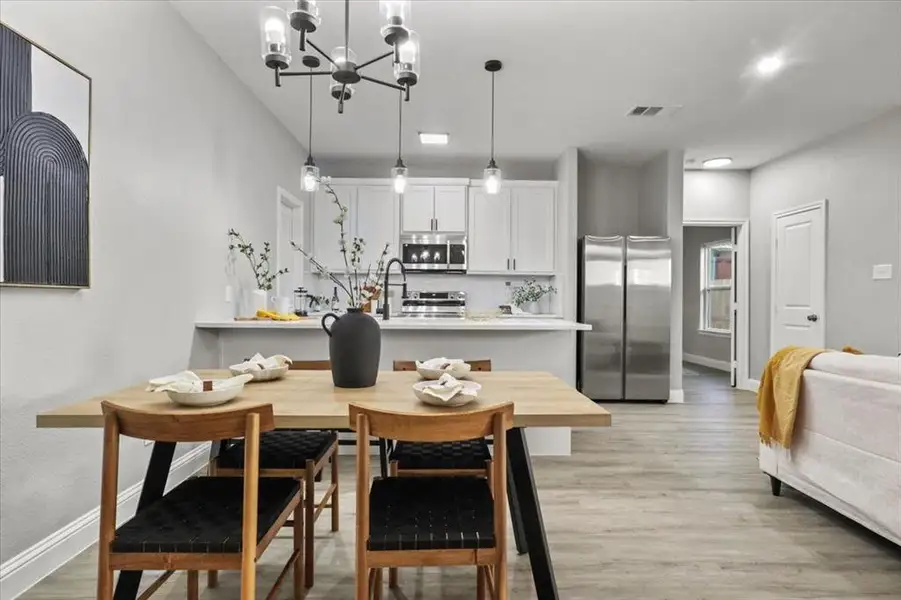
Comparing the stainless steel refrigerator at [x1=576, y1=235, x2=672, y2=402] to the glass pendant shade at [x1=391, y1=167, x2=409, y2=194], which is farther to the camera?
the stainless steel refrigerator at [x1=576, y1=235, x2=672, y2=402]

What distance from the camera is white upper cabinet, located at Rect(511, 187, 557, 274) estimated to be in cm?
563

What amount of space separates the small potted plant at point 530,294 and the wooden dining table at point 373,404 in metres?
3.90

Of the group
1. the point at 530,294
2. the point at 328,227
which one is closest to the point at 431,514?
the point at 530,294

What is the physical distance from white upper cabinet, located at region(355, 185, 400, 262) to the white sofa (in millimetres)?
4186

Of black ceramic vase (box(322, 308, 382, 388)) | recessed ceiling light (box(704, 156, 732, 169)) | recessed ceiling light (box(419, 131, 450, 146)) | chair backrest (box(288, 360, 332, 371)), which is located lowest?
chair backrest (box(288, 360, 332, 371))

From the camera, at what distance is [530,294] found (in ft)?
18.9

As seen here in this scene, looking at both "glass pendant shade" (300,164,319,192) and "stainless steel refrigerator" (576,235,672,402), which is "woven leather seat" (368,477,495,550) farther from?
"stainless steel refrigerator" (576,235,672,402)

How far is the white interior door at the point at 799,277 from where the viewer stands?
16.1ft

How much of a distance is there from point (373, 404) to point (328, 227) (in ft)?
14.3

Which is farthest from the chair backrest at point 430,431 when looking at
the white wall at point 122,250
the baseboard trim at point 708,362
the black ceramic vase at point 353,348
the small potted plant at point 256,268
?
the baseboard trim at point 708,362

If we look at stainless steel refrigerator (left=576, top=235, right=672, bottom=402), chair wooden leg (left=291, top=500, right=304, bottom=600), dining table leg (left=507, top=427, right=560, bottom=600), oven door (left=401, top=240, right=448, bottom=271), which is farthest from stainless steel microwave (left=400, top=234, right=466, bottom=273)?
dining table leg (left=507, top=427, right=560, bottom=600)

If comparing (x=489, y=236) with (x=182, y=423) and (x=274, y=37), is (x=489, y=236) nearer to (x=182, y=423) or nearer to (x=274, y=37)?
(x=274, y=37)

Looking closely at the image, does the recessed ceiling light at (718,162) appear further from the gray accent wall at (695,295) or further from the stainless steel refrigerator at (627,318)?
the gray accent wall at (695,295)

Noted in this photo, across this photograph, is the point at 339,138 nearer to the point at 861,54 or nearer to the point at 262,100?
the point at 262,100
